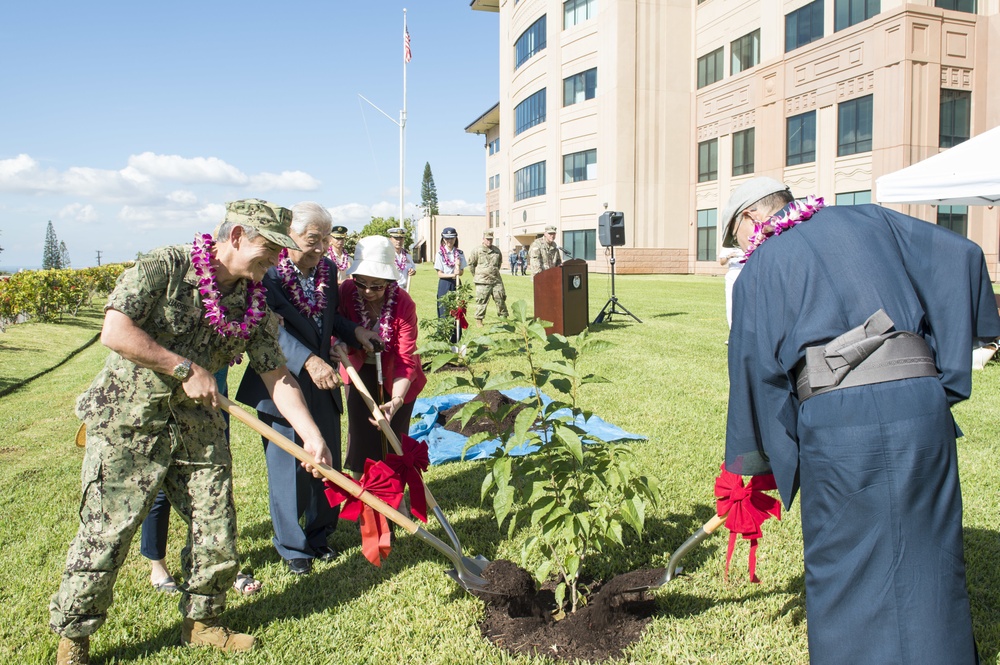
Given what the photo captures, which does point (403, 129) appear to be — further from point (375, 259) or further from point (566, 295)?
point (375, 259)

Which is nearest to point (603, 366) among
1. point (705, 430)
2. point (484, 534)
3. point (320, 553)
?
point (705, 430)

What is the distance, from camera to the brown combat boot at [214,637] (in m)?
3.20

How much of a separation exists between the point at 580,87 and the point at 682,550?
3911cm

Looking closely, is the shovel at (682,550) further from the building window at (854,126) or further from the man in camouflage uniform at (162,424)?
the building window at (854,126)

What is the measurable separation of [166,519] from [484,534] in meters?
1.86

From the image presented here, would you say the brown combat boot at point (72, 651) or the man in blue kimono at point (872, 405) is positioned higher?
the man in blue kimono at point (872, 405)

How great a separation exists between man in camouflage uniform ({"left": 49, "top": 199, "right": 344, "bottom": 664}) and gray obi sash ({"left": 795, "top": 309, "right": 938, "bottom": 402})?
208 cm

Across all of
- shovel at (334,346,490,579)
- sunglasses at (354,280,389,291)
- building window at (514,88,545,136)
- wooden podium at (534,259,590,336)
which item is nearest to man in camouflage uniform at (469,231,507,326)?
wooden podium at (534,259,590,336)

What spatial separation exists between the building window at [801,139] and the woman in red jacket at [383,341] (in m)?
29.3

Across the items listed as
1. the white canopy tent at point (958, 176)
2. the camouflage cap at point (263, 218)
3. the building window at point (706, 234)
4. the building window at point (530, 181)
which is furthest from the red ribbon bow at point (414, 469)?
the building window at point (530, 181)

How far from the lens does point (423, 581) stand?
12.7ft

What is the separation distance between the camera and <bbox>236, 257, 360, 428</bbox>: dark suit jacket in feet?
12.5

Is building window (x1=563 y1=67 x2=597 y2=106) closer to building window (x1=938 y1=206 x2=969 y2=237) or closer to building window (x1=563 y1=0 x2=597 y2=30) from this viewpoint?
building window (x1=563 y1=0 x2=597 y2=30)

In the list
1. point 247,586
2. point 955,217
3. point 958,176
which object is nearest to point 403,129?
point 955,217
